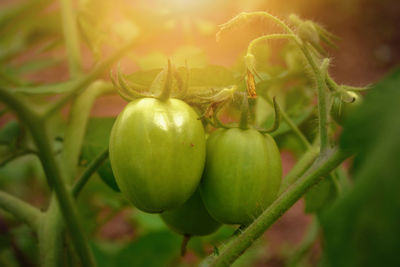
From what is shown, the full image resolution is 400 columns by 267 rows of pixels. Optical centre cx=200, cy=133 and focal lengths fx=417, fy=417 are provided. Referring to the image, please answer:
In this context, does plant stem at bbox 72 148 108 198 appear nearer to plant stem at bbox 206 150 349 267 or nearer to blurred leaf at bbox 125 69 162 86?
blurred leaf at bbox 125 69 162 86

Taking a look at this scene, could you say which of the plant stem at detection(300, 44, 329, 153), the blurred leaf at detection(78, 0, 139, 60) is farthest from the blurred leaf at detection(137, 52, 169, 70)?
the plant stem at detection(300, 44, 329, 153)

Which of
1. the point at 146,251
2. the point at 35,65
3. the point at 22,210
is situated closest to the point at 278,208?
the point at 22,210

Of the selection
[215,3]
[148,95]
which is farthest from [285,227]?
[148,95]

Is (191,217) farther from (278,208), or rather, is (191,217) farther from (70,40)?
(70,40)

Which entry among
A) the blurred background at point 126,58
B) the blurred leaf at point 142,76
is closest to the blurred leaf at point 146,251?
the blurred background at point 126,58

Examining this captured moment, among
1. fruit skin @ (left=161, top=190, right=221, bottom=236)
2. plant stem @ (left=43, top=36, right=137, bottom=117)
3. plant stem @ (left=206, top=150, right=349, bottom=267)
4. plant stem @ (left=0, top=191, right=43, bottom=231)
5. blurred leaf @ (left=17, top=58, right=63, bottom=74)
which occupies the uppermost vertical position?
plant stem @ (left=43, top=36, right=137, bottom=117)

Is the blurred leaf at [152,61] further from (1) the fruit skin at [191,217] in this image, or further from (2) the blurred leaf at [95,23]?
(1) the fruit skin at [191,217]
